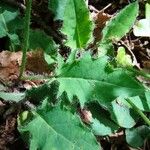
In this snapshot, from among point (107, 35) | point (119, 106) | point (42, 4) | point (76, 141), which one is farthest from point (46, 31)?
point (76, 141)

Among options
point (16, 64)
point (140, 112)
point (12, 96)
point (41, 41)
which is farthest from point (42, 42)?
point (140, 112)

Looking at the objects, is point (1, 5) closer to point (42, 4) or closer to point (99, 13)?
point (42, 4)

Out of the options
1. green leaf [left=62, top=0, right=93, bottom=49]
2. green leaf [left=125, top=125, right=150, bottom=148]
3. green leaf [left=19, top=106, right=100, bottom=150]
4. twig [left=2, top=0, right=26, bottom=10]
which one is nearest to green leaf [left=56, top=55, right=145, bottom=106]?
green leaf [left=19, top=106, right=100, bottom=150]

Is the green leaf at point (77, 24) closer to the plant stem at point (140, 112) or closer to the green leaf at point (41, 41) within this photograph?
the green leaf at point (41, 41)

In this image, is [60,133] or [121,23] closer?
[60,133]

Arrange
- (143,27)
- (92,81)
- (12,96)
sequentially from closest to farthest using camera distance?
1. (92,81)
2. (12,96)
3. (143,27)

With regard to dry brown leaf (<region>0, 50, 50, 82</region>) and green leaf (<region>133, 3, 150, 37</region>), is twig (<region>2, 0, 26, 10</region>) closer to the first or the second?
dry brown leaf (<region>0, 50, 50, 82</region>)

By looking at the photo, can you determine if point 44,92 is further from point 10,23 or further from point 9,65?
point 10,23
